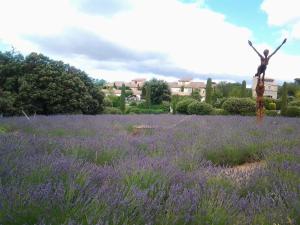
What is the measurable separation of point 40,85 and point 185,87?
3149 inches

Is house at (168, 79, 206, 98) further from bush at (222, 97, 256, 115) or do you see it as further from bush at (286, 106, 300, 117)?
bush at (222, 97, 256, 115)

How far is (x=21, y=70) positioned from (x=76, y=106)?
255cm

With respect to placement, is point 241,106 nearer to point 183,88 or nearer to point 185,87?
point 183,88

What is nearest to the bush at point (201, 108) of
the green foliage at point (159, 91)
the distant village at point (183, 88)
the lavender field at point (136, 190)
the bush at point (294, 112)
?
the bush at point (294, 112)

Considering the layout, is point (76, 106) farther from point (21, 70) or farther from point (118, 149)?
point (118, 149)

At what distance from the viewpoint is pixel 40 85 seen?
45.0 ft

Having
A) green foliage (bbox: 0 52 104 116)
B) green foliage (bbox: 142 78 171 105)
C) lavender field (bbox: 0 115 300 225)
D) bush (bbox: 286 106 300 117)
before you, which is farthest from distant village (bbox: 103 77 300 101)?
lavender field (bbox: 0 115 300 225)

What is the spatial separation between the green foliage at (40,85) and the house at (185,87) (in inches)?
2582

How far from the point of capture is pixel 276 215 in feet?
7.00

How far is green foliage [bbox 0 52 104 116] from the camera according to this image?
13.4 meters

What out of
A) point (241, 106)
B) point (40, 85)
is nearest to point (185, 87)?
point (241, 106)

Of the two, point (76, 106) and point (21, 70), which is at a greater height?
point (21, 70)

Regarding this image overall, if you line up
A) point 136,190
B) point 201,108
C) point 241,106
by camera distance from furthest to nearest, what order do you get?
point 201,108 → point 241,106 → point 136,190

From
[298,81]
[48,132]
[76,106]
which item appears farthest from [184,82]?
[48,132]
